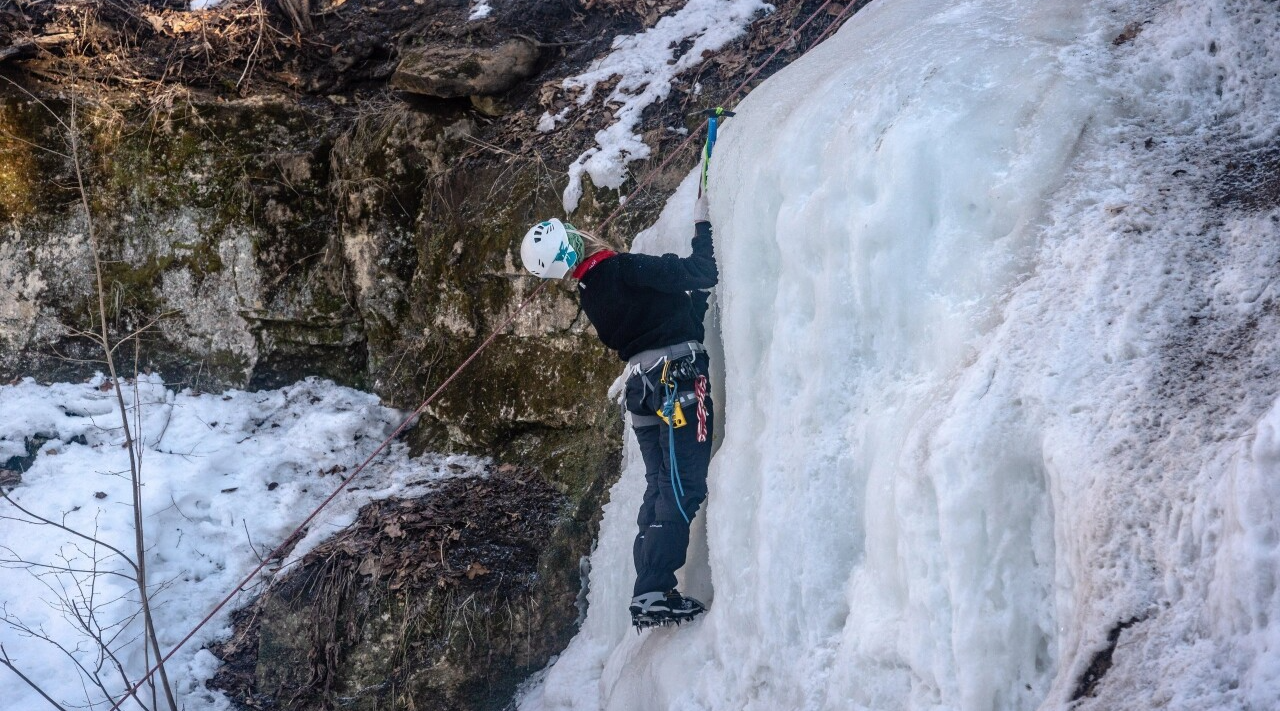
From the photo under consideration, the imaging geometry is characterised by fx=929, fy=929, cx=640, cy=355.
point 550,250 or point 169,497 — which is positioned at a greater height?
point 169,497

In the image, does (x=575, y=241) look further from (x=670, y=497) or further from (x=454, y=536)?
(x=454, y=536)

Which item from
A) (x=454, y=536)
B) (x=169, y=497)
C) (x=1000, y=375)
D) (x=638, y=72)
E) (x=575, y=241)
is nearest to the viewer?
(x=1000, y=375)

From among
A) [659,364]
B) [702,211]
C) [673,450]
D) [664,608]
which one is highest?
[702,211]

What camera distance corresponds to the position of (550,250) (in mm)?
4211

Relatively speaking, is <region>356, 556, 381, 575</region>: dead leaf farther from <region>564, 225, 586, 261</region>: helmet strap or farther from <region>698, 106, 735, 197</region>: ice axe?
<region>698, 106, 735, 197</region>: ice axe

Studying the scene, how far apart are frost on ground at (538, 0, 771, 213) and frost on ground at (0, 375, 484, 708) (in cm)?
222

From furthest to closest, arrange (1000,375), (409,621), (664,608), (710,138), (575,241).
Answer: (409,621), (710,138), (575,241), (664,608), (1000,375)

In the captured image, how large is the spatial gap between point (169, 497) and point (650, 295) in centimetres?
419

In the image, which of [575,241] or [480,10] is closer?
[575,241]

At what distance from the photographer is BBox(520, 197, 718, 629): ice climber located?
4.01m

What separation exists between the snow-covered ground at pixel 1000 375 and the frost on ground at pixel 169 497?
313 centimetres

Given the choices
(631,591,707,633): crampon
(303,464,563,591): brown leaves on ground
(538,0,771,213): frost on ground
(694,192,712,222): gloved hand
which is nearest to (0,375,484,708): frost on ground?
(303,464,563,591): brown leaves on ground

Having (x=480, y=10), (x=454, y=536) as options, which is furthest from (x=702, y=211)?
(x=480, y=10)

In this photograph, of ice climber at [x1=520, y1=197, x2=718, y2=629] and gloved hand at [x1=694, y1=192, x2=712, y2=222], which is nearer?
ice climber at [x1=520, y1=197, x2=718, y2=629]
